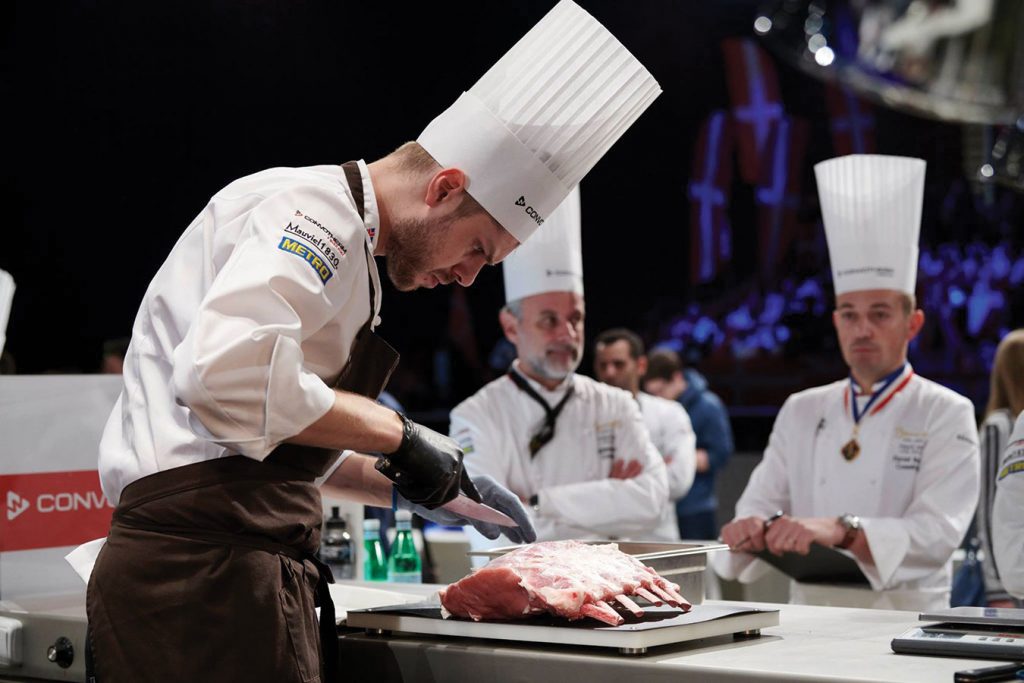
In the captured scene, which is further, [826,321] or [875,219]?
[826,321]

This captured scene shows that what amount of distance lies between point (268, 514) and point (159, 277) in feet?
1.16

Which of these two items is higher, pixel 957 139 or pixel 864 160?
pixel 957 139

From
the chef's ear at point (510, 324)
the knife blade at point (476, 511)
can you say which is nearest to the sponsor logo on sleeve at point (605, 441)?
the chef's ear at point (510, 324)

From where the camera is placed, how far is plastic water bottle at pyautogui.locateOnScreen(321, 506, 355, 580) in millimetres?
2893

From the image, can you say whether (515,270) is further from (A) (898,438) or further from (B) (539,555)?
(B) (539,555)

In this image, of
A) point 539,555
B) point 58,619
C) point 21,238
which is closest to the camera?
point 539,555

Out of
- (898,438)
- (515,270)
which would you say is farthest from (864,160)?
(515,270)

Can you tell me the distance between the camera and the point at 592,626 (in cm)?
148

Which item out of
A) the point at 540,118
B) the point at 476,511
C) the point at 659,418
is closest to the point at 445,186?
the point at 540,118

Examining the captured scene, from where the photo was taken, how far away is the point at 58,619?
1822mm

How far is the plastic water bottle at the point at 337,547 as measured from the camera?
2.89 meters

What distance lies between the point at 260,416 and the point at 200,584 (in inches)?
9.6

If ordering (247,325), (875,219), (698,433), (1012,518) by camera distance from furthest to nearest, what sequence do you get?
(698,433), (875,219), (1012,518), (247,325)

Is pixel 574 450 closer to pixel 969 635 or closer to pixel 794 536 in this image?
pixel 794 536
